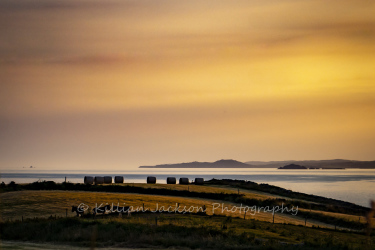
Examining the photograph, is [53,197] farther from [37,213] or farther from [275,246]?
[275,246]

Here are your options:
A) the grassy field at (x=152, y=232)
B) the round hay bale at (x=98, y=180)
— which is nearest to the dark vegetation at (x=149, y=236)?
the grassy field at (x=152, y=232)

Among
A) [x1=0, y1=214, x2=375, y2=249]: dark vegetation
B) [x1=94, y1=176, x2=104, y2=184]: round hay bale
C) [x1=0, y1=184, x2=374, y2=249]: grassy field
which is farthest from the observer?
[x1=94, y1=176, x2=104, y2=184]: round hay bale

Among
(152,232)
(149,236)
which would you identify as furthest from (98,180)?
(149,236)

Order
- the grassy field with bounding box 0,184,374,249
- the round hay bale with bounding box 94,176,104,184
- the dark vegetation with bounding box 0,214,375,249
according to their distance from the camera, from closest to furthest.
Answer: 1. the dark vegetation with bounding box 0,214,375,249
2. the grassy field with bounding box 0,184,374,249
3. the round hay bale with bounding box 94,176,104,184

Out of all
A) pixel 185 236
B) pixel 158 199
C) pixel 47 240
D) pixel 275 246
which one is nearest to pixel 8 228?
pixel 47 240

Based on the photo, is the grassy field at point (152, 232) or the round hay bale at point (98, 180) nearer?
the grassy field at point (152, 232)

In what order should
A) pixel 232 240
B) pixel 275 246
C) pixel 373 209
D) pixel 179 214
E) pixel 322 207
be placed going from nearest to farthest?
pixel 373 209
pixel 275 246
pixel 232 240
pixel 179 214
pixel 322 207

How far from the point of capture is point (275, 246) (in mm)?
29812

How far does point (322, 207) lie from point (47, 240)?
181ft

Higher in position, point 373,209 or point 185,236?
point 373,209

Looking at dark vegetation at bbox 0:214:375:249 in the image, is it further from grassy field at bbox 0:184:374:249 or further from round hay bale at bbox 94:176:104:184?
round hay bale at bbox 94:176:104:184

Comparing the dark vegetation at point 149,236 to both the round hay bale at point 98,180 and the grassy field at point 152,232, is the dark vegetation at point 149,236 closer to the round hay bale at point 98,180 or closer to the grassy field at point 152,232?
the grassy field at point 152,232

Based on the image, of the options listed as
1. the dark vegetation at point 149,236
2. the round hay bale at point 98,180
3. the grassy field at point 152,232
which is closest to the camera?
the dark vegetation at point 149,236

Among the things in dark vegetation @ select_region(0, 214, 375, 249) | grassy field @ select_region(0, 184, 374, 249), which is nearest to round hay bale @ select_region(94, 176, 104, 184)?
grassy field @ select_region(0, 184, 374, 249)
